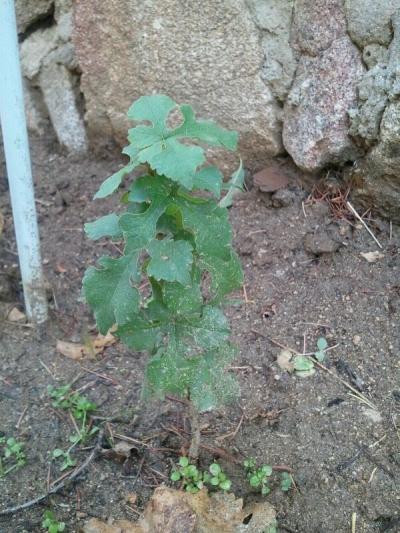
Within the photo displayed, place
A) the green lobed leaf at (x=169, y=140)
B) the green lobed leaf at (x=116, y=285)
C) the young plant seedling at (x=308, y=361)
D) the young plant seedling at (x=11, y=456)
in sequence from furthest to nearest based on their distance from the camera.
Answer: the young plant seedling at (x=308, y=361) → the young plant seedling at (x=11, y=456) → the green lobed leaf at (x=116, y=285) → the green lobed leaf at (x=169, y=140)

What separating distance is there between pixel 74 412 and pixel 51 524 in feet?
1.20

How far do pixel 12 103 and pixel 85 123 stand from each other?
2.88 ft

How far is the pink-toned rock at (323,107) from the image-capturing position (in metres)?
2.18

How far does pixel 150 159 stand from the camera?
1.27 m

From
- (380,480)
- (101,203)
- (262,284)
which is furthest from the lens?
(101,203)

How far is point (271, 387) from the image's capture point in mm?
1983

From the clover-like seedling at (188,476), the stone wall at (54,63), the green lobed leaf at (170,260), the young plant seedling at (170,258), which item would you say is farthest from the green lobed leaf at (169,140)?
the stone wall at (54,63)

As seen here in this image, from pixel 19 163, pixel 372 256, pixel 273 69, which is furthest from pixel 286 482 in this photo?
pixel 273 69

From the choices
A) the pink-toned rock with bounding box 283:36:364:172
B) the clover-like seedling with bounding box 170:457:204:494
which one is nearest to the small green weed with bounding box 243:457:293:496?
the clover-like seedling with bounding box 170:457:204:494

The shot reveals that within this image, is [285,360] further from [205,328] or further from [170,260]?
[170,260]

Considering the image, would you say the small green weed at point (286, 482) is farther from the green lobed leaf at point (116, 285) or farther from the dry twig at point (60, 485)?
the green lobed leaf at point (116, 285)

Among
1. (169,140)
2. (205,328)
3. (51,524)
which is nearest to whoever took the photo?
(169,140)

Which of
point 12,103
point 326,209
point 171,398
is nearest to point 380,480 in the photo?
point 171,398

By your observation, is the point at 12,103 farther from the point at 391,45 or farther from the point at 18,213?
the point at 391,45
